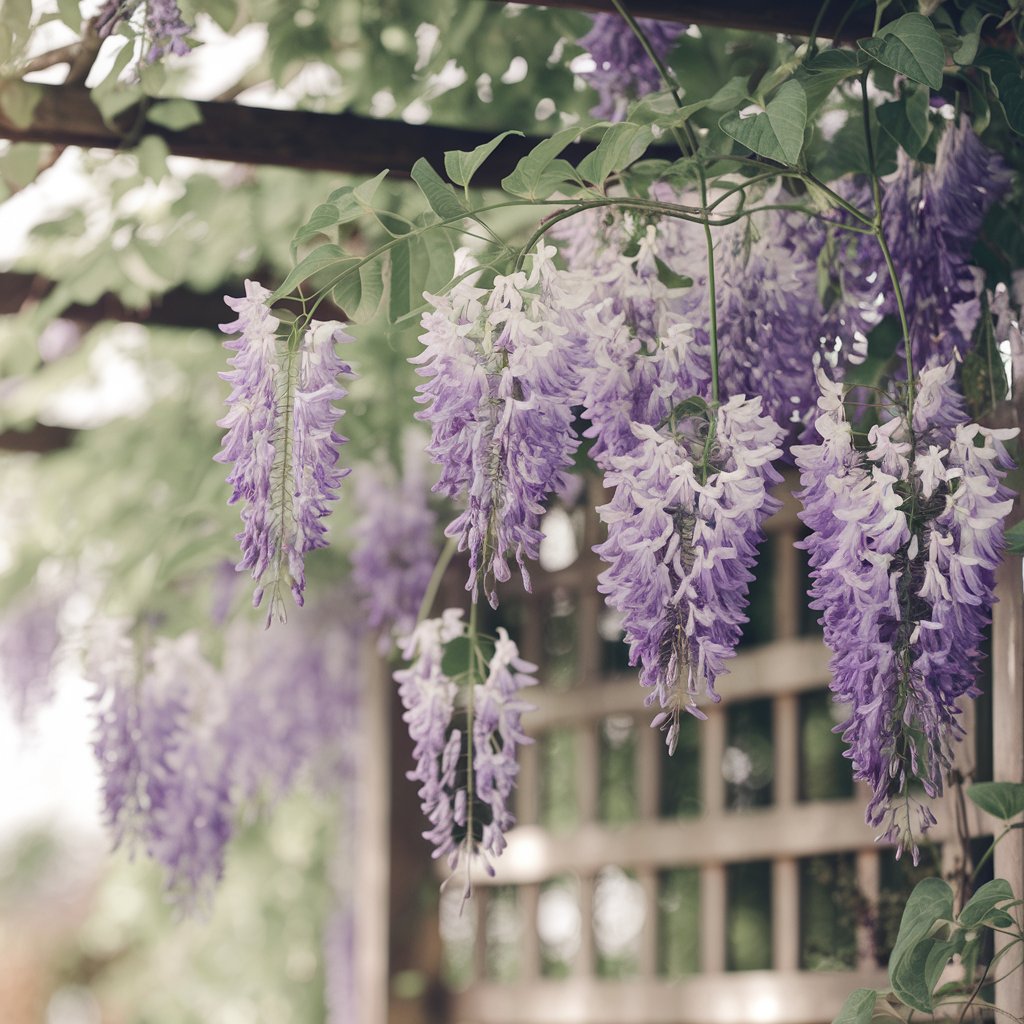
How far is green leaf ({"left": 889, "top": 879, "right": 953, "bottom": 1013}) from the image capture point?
1.48m

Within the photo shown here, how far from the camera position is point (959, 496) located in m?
1.33

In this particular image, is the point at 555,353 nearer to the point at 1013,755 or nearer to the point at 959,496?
the point at 959,496

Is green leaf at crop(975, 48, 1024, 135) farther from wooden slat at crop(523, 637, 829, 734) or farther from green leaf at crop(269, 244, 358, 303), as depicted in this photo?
wooden slat at crop(523, 637, 829, 734)

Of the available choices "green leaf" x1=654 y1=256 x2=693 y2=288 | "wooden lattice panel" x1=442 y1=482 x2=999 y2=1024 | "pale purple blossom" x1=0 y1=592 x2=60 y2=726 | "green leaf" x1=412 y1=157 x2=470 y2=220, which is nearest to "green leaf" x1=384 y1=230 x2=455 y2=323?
"green leaf" x1=412 y1=157 x2=470 y2=220

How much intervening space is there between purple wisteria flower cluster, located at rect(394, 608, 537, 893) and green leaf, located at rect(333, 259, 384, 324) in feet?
1.43

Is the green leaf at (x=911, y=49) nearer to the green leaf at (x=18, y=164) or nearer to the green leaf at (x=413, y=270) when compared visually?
the green leaf at (x=413, y=270)

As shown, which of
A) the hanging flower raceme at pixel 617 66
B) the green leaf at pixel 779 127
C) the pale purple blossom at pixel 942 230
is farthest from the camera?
the hanging flower raceme at pixel 617 66

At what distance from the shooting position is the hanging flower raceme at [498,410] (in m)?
1.34

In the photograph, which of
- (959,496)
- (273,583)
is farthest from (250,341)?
(959,496)

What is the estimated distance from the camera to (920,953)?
5.01 feet

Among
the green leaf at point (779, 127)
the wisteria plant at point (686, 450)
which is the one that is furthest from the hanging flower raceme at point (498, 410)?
the green leaf at point (779, 127)

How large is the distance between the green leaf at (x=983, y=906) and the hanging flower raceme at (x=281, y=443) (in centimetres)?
71

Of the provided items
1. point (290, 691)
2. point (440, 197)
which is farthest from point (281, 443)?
point (290, 691)

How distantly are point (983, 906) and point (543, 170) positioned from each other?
0.82 meters
